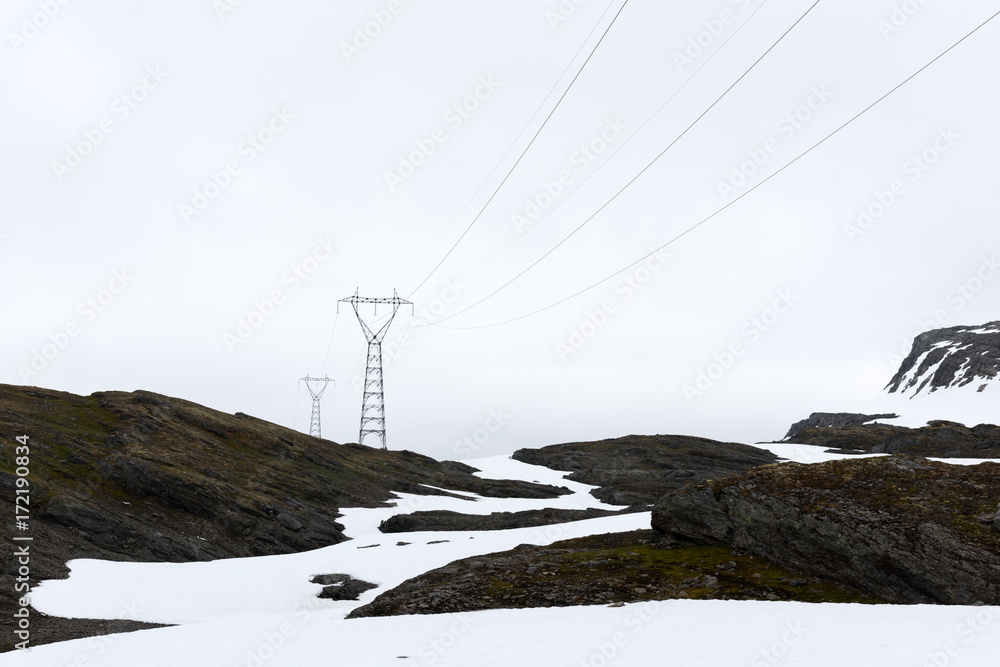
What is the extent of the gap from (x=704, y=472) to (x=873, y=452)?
40.5 meters

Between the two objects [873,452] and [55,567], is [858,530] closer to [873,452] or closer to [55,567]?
[55,567]

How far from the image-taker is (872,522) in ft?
89.5

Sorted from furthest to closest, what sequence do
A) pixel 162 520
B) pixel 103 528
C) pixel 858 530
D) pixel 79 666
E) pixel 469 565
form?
1. pixel 162 520
2. pixel 103 528
3. pixel 469 565
4. pixel 858 530
5. pixel 79 666

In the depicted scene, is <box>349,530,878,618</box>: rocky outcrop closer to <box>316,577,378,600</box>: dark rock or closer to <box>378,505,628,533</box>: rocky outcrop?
<box>316,577,378,600</box>: dark rock

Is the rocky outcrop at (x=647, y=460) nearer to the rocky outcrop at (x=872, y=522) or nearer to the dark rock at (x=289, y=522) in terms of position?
the dark rock at (x=289, y=522)

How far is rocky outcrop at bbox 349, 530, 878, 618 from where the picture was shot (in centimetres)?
2784

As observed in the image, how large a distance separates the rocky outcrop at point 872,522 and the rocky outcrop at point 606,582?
990 millimetres

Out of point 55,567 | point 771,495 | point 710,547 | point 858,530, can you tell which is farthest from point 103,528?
point 858,530

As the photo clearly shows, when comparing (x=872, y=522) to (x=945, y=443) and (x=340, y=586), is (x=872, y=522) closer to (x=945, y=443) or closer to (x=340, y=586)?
(x=340, y=586)

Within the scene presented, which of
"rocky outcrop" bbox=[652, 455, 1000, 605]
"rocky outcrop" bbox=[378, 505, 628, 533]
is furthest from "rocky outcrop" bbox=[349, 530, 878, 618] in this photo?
"rocky outcrop" bbox=[378, 505, 628, 533]

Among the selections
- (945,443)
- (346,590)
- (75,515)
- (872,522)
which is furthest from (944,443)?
(75,515)

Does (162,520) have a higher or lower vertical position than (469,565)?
higher

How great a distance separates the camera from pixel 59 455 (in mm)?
68062

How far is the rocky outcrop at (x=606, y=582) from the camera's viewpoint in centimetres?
2784
